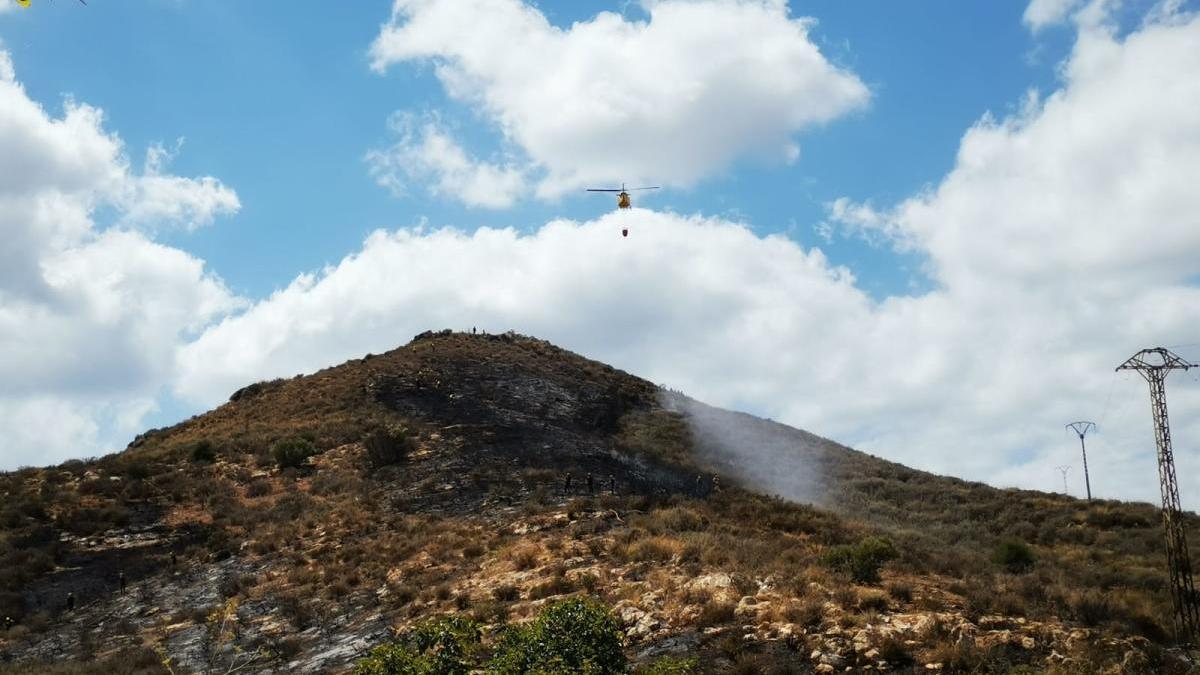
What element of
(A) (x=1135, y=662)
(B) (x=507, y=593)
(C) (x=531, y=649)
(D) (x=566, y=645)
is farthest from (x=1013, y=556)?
(C) (x=531, y=649)

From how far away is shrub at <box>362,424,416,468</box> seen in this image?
Result: 45.4 metres

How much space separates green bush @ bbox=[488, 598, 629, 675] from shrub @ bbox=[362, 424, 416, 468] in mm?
29037

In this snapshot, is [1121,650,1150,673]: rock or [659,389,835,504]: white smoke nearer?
[1121,650,1150,673]: rock

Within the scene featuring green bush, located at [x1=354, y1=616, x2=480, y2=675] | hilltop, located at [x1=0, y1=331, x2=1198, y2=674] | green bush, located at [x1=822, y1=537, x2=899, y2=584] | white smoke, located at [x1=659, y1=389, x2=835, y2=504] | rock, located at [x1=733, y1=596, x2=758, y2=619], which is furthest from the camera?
white smoke, located at [x1=659, y1=389, x2=835, y2=504]

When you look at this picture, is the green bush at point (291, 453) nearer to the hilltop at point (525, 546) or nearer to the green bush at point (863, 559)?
the hilltop at point (525, 546)

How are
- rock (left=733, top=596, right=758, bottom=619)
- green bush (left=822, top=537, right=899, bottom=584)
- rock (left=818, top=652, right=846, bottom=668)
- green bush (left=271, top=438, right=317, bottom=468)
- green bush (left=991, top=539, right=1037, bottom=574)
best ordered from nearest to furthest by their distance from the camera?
1. rock (left=818, top=652, right=846, bottom=668)
2. rock (left=733, top=596, right=758, bottom=619)
3. green bush (left=822, top=537, right=899, bottom=584)
4. green bush (left=991, top=539, right=1037, bottom=574)
5. green bush (left=271, top=438, right=317, bottom=468)

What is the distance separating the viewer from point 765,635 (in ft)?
67.3

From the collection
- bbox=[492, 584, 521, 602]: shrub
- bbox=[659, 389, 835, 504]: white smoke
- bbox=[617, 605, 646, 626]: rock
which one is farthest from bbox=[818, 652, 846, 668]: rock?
bbox=[659, 389, 835, 504]: white smoke

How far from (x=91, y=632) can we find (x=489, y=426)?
24.7m

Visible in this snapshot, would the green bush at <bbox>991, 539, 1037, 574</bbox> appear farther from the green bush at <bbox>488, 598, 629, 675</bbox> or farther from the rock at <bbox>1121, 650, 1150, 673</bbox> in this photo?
the green bush at <bbox>488, 598, 629, 675</bbox>

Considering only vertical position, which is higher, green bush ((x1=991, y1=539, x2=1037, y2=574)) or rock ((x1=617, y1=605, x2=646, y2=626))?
green bush ((x1=991, y1=539, x2=1037, y2=574))

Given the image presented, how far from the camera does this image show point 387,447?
4584 cm

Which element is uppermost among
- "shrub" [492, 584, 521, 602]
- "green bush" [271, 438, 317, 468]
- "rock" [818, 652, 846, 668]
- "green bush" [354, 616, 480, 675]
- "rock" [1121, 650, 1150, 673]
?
"green bush" [271, 438, 317, 468]

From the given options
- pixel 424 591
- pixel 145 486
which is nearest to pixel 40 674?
pixel 424 591
